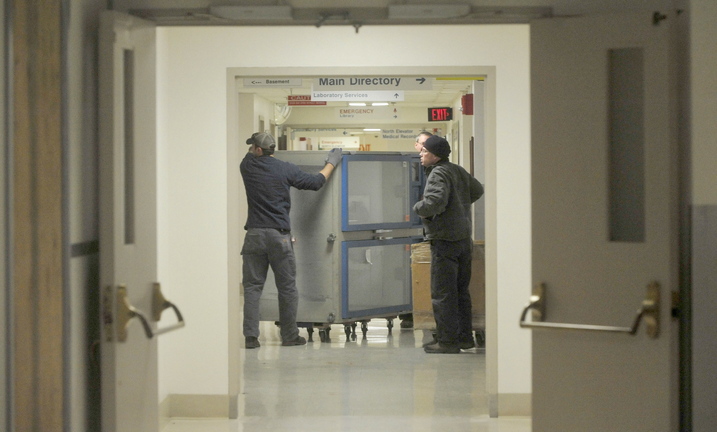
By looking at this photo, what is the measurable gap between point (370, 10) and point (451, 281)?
393cm

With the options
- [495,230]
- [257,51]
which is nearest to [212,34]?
[257,51]

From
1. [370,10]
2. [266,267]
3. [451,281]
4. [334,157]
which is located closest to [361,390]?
[451,281]

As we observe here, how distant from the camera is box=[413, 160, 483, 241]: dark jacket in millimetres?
5949

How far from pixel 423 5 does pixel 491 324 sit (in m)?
2.62

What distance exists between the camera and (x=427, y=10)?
224 centimetres

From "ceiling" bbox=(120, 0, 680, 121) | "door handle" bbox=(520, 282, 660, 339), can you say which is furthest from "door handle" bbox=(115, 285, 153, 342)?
"door handle" bbox=(520, 282, 660, 339)

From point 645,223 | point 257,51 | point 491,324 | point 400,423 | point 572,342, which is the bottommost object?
point 400,423

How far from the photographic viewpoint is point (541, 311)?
224cm

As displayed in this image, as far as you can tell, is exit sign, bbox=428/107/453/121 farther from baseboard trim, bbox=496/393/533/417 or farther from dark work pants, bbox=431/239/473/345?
baseboard trim, bbox=496/393/533/417

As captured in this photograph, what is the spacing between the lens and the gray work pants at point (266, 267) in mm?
6246

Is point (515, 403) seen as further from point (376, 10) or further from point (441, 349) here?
point (376, 10)

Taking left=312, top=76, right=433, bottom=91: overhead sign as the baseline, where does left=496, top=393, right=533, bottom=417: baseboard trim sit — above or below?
below

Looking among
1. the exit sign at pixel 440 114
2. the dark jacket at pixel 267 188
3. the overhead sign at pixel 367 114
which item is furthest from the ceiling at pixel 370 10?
the overhead sign at pixel 367 114

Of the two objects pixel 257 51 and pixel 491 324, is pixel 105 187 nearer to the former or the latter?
pixel 257 51
